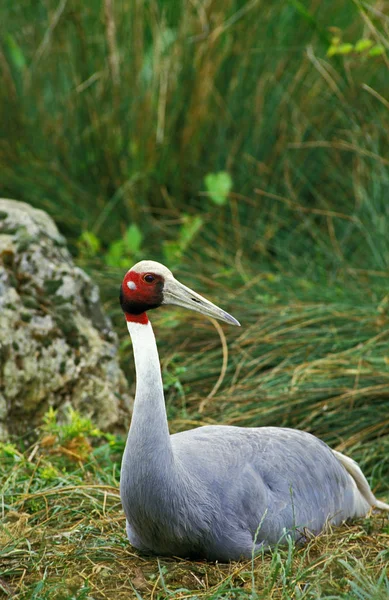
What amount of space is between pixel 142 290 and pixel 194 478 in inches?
26.0

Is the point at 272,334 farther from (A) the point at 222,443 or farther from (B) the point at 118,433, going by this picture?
(A) the point at 222,443

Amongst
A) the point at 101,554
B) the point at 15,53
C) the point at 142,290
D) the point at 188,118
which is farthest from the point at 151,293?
the point at 15,53

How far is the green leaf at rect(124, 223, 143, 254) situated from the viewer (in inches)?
235

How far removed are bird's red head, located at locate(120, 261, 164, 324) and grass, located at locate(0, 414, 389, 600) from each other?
83cm

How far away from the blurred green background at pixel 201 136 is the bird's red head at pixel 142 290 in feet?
7.93

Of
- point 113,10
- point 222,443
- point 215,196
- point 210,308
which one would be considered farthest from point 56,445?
point 113,10

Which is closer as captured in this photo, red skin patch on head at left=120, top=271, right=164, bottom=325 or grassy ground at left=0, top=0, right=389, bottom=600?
red skin patch on head at left=120, top=271, right=164, bottom=325

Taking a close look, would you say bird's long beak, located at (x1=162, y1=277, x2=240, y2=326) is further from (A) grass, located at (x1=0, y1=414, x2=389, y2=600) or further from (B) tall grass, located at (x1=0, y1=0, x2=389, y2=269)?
(B) tall grass, located at (x1=0, y1=0, x2=389, y2=269)

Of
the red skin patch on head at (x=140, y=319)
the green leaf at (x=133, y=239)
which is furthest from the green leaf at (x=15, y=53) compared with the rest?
the red skin patch on head at (x=140, y=319)

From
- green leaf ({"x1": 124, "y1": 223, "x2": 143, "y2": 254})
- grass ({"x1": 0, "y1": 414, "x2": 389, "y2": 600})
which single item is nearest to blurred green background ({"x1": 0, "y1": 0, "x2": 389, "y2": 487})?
green leaf ({"x1": 124, "y1": 223, "x2": 143, "y2": 254})

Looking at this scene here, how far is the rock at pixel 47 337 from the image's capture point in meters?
4.38

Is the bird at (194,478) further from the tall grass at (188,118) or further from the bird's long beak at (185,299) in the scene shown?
the tall grass at (188,118)

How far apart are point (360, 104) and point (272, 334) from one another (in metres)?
1.98

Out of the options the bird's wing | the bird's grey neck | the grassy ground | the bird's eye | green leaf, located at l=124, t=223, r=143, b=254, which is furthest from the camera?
green leaf, located at l=124, t=223, r=143, b=254
